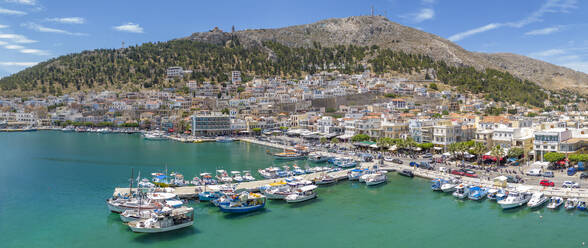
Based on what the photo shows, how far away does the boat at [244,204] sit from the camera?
28203 mm

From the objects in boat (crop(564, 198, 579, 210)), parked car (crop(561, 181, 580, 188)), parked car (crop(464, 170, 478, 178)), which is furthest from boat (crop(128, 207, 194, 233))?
parked car (crop(561, 181, 580, 188))

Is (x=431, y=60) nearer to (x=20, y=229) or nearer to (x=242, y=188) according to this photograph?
(x=242, y=188)

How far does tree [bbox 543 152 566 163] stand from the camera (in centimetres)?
3738

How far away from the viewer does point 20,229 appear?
84.6 ft

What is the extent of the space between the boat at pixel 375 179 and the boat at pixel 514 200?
10353 millimetres

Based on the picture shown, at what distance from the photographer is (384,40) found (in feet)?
577

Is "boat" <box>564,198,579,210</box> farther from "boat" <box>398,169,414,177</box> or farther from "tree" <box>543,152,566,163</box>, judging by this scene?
"boat" <box>398,169,414,177</box>

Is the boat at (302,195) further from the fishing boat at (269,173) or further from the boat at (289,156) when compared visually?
the boat at (289,156)

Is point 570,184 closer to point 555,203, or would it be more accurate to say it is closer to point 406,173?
point 555,203

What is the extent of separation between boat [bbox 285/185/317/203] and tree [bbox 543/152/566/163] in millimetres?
23010

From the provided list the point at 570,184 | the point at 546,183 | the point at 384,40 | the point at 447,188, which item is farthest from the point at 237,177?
the point at 384,40

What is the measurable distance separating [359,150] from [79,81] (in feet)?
371

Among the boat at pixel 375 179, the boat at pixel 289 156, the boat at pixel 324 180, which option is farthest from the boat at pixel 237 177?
the boat at pixel 289 156

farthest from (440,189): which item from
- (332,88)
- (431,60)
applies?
(431,60)
